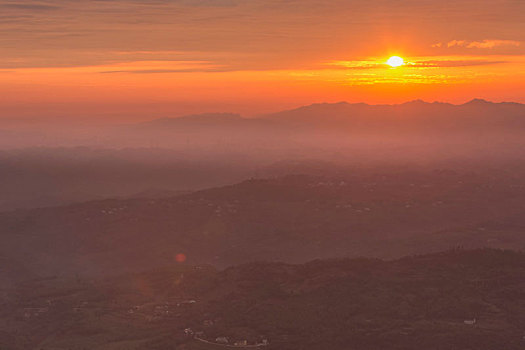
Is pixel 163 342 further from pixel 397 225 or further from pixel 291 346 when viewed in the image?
pixel 397 225

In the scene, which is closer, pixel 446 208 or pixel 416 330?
pixel 416 330

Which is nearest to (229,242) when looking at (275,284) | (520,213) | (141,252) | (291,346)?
(141,252)

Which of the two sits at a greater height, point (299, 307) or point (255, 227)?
point (255, 227)

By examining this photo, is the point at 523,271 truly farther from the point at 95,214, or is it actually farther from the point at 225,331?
the point at 95,214

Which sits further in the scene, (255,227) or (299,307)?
(255,227)

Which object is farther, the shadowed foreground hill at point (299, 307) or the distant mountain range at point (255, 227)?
the distant mountain range at point (255, 227)

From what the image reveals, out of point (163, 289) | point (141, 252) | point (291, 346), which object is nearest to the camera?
point (291, 346)

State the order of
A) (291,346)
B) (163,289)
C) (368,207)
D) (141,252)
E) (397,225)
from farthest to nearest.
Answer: (368,207), (397,225), (141,252), (163,289), (291,346)

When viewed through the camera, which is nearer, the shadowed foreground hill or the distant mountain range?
the shadowed foreground hill
